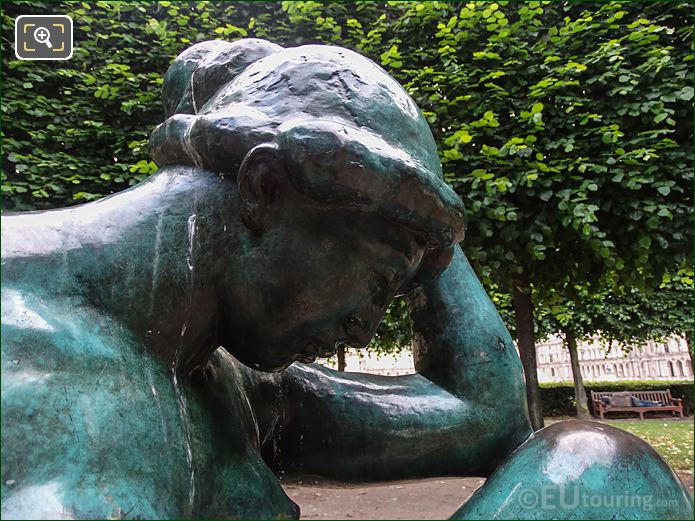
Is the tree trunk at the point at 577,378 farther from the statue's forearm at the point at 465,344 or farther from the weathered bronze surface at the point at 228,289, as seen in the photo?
the weathered bronze surface at the point at 228,289

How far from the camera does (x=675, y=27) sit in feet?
18.1

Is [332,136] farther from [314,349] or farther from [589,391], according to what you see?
[589,391]

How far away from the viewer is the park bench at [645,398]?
739 inches

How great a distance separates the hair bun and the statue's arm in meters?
0.72

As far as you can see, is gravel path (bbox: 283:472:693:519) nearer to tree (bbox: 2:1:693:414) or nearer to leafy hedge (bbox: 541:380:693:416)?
tree (bbox: 2:1:693:414)

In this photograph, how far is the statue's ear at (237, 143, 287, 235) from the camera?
45.0 inches

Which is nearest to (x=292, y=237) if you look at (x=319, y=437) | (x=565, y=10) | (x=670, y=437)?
(x=319, y=437)

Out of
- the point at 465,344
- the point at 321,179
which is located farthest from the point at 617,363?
the point at 321,179

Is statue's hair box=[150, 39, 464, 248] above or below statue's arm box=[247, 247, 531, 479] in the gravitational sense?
above

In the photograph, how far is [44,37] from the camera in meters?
1.87

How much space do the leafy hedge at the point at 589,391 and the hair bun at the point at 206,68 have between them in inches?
778

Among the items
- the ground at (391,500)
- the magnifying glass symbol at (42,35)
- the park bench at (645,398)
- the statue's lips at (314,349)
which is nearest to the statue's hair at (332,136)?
the statue's lips at (314,349)

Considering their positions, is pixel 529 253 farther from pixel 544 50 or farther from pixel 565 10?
pixel 565 10

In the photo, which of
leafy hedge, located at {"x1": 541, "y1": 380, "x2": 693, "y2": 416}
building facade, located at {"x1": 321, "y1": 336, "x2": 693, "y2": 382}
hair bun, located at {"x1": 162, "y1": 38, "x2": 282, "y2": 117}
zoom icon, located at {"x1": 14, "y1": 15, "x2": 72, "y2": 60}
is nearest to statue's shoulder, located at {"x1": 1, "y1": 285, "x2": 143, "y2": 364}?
hair bun, located at {"x1": 162, "y1": 38, "x2": 282, "y2": 117}
